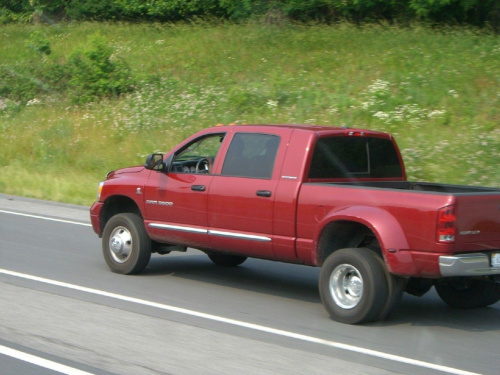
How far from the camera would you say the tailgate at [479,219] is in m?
7.11

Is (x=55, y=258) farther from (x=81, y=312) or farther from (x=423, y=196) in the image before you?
(x=423, y=196)

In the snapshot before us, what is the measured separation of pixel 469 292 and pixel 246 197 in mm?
2558

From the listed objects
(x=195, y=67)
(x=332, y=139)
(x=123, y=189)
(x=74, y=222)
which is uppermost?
(x=195, y=67)

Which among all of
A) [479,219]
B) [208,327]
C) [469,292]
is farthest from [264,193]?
[469,292]

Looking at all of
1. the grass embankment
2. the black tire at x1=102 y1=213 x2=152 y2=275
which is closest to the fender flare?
the black tire at x1=102 y1=213 x2=152 y2=275

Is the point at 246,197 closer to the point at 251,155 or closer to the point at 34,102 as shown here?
the point at 251,155

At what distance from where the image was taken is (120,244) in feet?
33.1

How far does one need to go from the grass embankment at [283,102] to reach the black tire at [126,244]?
792 cm

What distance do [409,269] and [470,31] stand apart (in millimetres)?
20702

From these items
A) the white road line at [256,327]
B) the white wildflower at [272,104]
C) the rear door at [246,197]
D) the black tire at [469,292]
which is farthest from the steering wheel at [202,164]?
the white wildflower at [272,104]

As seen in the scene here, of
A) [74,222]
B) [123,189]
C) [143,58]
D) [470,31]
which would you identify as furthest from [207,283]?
[143,58]

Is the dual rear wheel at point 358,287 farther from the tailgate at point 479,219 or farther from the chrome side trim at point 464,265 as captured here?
the tailgate at point 479,219

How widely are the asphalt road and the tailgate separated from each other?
903mm

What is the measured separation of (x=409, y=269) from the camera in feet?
23.9
